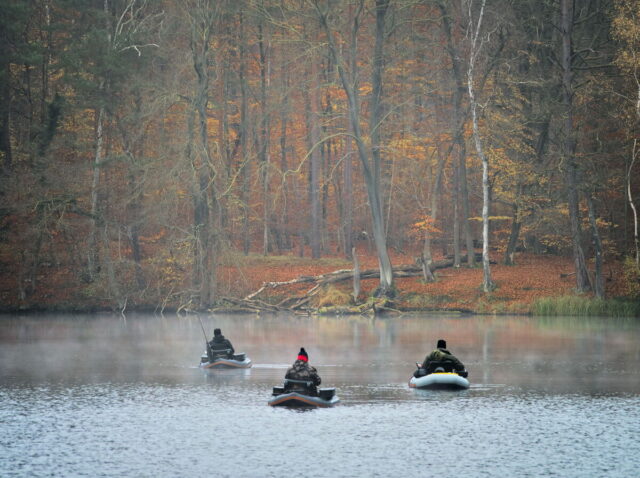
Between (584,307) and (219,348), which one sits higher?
(584,307)

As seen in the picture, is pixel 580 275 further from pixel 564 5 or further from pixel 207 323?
pixel 207 323

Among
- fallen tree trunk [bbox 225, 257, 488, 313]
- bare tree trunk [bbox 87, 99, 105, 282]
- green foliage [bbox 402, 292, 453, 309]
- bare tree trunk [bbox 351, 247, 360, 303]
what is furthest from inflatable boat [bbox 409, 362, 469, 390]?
bare tree trunk [bbox 87, 99, 105, 282]

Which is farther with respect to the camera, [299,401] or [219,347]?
[219,347]

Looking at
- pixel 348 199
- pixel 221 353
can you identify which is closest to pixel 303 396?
pixel 221 353

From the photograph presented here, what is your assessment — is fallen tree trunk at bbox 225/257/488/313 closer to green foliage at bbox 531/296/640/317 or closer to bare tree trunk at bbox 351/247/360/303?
bare tree trunk at bbox 351/247/360/303

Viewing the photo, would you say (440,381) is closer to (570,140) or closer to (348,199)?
(570,140)

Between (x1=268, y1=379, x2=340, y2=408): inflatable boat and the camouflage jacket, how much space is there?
12 cm

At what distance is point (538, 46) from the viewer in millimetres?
49469

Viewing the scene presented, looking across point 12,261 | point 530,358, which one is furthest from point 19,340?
point 530,358

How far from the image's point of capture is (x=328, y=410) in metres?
21.3

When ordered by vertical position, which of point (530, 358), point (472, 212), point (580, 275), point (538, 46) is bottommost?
point (530, 358)

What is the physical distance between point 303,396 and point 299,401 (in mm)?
303

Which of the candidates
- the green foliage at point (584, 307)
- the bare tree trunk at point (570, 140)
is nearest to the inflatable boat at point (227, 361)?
the green foliage at point (584, 307)

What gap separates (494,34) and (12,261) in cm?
2962
